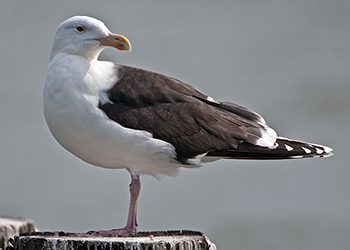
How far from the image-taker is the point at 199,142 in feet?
20.5

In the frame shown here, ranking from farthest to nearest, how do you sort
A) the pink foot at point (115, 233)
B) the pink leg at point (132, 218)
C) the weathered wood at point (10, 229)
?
the weathered wood at point (10, 229) → the pink leg at point (132, 218) → the pink foot at point (115, 233)

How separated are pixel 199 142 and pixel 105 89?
2.05 feet

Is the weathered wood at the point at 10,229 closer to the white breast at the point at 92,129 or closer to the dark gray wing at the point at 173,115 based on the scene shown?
the white breast at the point at 92,129

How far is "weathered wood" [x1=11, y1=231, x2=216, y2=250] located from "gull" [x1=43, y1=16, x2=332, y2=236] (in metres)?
0.53

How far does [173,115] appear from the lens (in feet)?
20.4

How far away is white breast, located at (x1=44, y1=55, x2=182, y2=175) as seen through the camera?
591 cm

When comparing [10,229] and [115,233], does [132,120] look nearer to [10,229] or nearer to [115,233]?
[115,233]

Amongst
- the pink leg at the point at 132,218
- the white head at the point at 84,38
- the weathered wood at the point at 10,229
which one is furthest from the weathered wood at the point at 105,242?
the weathered wood at the point at 10,229

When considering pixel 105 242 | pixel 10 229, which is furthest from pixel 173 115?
pixel 10 229

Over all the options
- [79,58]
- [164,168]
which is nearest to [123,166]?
[164,168]

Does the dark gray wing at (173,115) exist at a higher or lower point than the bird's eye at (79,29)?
lower

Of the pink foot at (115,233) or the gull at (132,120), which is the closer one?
the pink foot at (115,233)

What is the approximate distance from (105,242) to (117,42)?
1.56 meters

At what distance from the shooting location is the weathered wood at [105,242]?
5.14 metres
